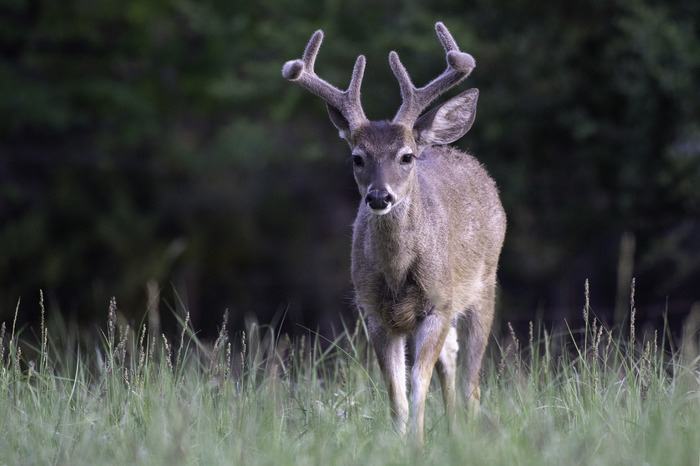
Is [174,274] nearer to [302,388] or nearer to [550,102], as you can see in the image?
[550,102]

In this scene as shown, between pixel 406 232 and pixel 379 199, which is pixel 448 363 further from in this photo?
pixel 379 199

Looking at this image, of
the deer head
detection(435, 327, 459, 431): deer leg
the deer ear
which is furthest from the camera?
detection(435, 327, 459, 431): deer leg

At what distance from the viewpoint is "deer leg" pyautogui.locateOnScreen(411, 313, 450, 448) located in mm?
5742

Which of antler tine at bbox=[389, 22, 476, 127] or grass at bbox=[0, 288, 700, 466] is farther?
antler tine at bbox=[389, 22, 476, 127]

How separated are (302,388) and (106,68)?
12800 millimetres

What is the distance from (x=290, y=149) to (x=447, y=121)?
9628mm

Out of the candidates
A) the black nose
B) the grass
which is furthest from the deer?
the grass

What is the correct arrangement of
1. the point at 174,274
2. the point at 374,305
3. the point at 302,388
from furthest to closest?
the point at 174,274 < the point at 374,305 < the point at 302,388

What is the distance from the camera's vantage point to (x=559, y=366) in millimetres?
5863

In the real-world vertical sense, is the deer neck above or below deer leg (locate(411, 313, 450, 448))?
above

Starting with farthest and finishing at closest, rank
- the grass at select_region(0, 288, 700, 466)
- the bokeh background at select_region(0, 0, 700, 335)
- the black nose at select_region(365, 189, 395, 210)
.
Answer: the bokeh background at select_region(0, 0, 700, 335) → the black nose at select_region(365, 189, 395, 210) → the grass at select_region(0, 288, 700, 466)

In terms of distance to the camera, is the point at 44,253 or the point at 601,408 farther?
the point at 44,253

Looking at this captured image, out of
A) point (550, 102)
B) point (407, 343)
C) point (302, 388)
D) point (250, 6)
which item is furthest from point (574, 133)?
point (302, 388)

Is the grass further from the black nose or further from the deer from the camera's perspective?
the black nose
